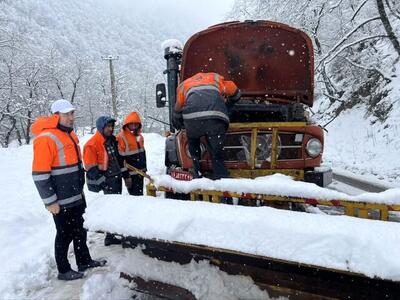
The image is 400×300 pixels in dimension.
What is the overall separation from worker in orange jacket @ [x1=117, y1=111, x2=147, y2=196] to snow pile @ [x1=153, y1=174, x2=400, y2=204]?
7.27 ft

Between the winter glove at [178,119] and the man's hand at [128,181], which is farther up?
the winter glove at [178,119]

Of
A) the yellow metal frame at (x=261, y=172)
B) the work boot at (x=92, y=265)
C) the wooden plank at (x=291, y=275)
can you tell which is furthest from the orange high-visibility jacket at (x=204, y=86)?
the work boot at (x=92, y=265)

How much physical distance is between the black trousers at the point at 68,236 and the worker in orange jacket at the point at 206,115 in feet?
4.46

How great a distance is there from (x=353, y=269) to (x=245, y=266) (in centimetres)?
88

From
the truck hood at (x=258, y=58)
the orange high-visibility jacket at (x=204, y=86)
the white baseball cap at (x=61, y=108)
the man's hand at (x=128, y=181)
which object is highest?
the truck hood at (x=258, y=58)

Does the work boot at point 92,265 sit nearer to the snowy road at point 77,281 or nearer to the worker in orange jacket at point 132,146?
the snowy road at point 77,281

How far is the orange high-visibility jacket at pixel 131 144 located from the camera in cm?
533

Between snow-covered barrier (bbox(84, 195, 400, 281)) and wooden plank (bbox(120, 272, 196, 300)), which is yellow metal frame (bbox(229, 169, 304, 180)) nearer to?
snow-covered barrier (bbox(84, 195, 400, 281))

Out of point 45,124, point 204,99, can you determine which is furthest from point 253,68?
point 45,124

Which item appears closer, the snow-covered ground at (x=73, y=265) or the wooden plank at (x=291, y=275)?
the wooden plank at (x=291, y=275)

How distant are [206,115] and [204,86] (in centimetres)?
33

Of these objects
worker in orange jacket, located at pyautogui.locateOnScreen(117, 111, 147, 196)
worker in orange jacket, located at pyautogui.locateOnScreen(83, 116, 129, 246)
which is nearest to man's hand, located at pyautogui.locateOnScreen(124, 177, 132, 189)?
worker in orange jacket, located at pyautogui.locateOnScreen(117, 111, 147, 196)

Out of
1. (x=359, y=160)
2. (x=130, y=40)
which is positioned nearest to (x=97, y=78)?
(x=359, y=160)

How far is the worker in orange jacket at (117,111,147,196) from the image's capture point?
210 inches
